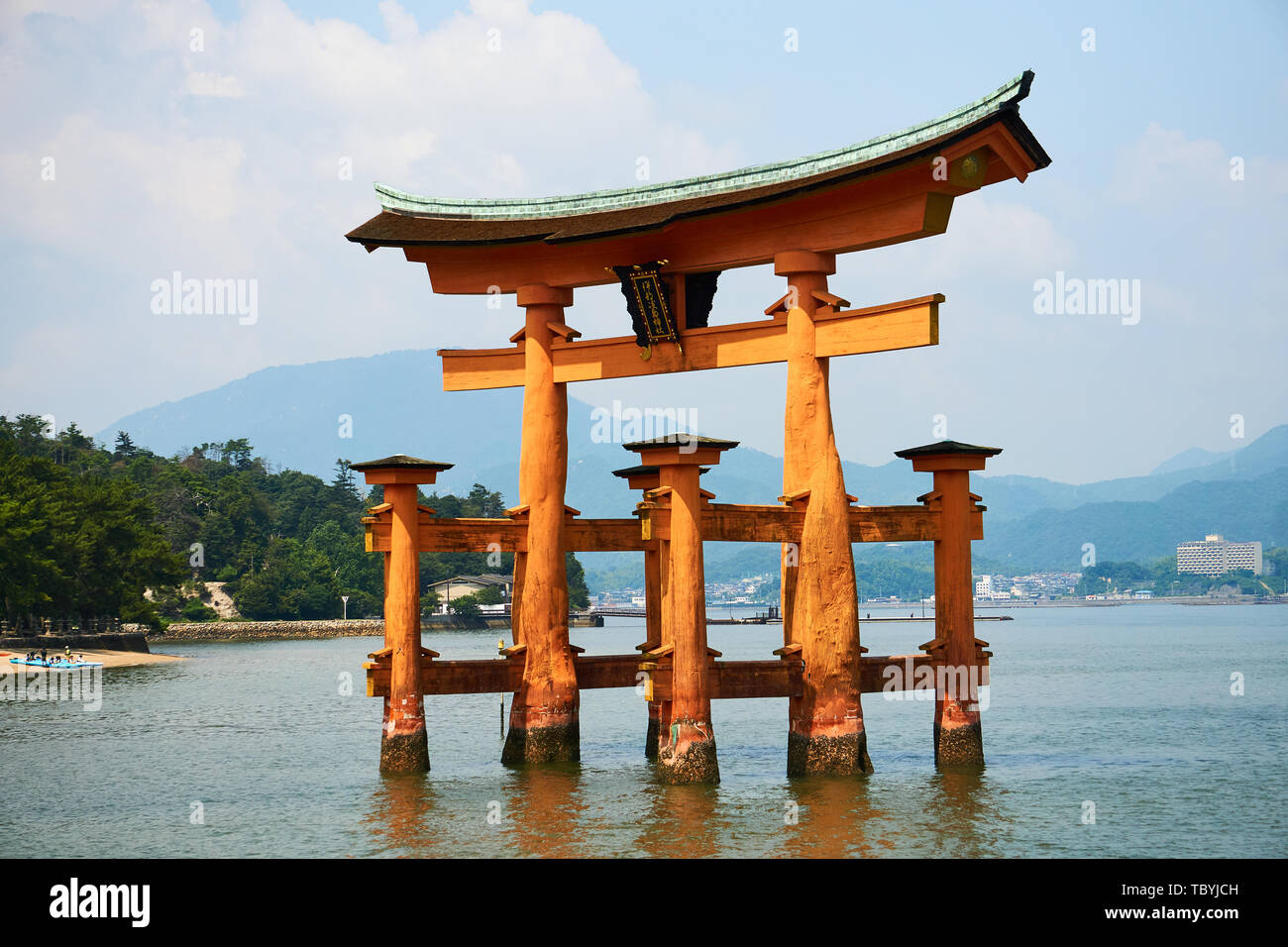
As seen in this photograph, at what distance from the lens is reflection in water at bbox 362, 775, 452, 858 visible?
17094 mm

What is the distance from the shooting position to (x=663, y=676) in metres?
19.5

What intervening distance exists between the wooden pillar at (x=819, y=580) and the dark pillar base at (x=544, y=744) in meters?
4.12

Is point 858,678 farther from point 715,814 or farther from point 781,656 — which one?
point 715,814

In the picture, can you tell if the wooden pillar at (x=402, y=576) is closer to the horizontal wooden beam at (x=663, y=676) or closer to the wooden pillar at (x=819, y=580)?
the horizontal wooden beam at (x=663, y=676)

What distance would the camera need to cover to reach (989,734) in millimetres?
32875

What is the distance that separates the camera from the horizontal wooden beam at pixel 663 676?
1995 cm

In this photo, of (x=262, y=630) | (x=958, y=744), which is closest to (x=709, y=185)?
(x=958, y=744)

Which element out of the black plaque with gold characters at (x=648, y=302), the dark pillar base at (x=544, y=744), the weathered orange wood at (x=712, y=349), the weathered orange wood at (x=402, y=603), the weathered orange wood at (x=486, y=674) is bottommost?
the dark pillar base at (x=544, y=744)

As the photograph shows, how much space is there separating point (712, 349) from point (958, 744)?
754cm

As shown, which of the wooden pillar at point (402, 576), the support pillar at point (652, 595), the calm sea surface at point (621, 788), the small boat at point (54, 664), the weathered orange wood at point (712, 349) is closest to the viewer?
the calm sea surface at point (621, 788)

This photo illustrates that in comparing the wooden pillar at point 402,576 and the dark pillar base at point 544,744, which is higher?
the wooden pillar at point 402,576

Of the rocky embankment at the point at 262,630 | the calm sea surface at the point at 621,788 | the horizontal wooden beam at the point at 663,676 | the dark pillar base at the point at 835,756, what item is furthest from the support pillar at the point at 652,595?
the rocky embankment at the point at 262,630
